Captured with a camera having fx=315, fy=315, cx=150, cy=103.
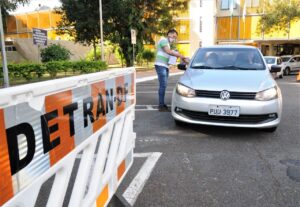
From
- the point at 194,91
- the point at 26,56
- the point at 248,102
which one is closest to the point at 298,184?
the point at 248,102

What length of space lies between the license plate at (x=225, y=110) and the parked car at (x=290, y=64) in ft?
62.4

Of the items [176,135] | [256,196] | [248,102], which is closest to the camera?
[256,196]

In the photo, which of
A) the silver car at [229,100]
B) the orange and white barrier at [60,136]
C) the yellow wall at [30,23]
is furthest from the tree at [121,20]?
the yellow wall at [30,23]

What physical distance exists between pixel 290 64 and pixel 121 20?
42.9 ft

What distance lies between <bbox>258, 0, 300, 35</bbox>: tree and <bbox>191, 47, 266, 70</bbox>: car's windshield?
29.8 m

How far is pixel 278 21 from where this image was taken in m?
33.6

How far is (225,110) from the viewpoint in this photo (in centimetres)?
472

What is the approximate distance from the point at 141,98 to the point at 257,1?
111 ft

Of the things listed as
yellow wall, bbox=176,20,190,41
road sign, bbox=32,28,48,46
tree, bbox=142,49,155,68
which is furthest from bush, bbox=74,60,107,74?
yellow wall, bbox=176,20,190,41

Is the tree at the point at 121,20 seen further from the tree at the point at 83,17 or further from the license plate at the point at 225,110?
the license plate at the point at 225,110

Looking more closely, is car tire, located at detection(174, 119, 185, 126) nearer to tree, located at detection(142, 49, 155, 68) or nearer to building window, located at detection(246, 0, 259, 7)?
tree, located at detection(142, 49, 155, 68)

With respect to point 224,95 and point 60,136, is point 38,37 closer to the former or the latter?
point 224,95

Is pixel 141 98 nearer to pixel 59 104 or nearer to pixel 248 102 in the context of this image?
pixel 248 102

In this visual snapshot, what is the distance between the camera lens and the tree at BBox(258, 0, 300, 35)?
1266 inches
